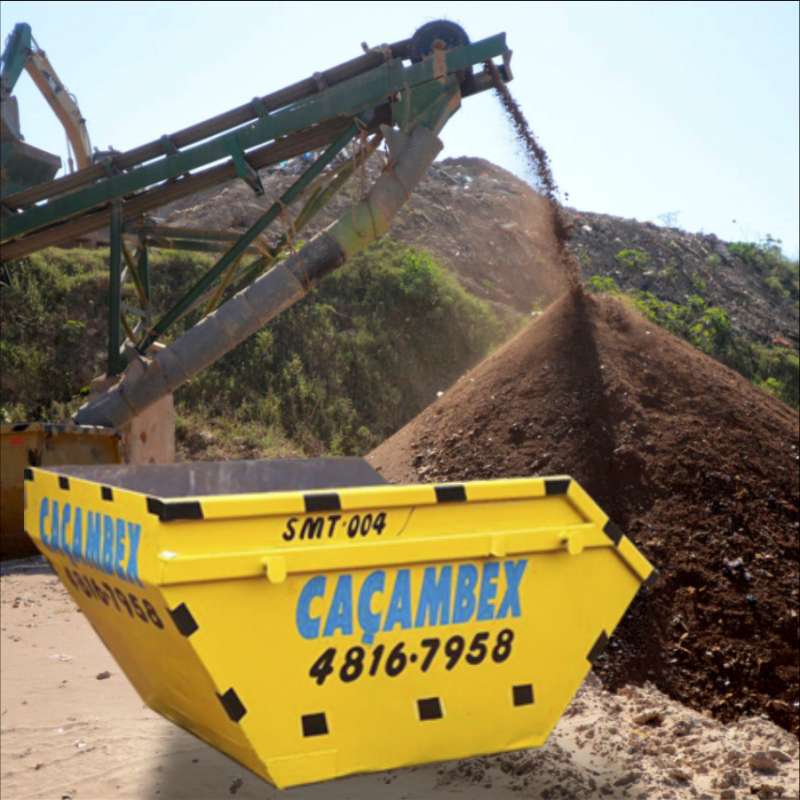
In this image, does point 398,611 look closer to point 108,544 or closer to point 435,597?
point 435,597

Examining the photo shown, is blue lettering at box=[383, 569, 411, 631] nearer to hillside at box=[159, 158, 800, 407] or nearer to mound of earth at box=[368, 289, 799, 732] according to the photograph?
mound of earth at box=[368, 289, 799, 732]

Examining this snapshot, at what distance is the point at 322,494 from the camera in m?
2.41

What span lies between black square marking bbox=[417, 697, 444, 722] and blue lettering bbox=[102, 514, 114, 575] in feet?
3.07

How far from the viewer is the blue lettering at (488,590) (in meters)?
2.62

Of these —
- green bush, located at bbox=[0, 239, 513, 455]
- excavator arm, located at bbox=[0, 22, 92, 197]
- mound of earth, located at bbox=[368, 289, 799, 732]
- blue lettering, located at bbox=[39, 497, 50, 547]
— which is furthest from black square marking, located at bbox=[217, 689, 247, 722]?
green bush, located at bbox=[0, 239, 513, 455]

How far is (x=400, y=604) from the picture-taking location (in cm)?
250

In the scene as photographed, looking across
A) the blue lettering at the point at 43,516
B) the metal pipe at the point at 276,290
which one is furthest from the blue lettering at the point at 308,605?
the metal pipe at the point at 276,290

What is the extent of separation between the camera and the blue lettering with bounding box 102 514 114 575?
8.18ft

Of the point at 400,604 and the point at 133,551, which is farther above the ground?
the point at 133,551

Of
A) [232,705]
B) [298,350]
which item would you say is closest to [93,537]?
[232,705]

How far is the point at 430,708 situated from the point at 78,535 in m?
1.15

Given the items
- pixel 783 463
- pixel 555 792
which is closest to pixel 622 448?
pixel 783 463

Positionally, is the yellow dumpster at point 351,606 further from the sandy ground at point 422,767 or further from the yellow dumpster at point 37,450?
the yellow dumpster at point 37,450

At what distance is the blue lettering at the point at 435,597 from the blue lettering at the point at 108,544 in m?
0.85
